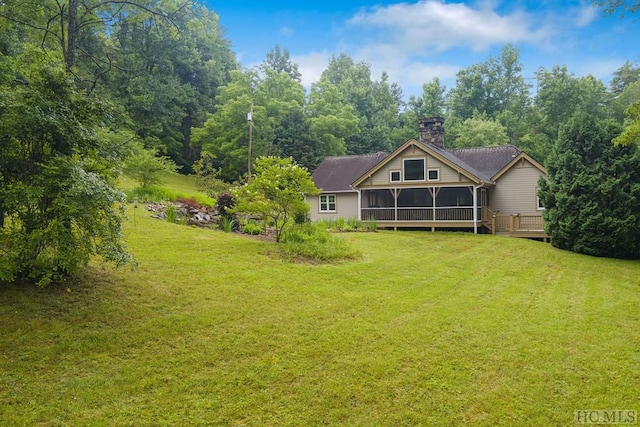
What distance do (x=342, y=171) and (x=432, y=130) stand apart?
6325mm

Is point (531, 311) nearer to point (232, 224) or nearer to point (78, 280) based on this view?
point (78, 280)

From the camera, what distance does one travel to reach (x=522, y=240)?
701 inches

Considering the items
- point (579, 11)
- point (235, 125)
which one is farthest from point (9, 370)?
point (235, 125)

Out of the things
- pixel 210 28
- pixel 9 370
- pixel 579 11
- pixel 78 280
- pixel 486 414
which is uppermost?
pixel 579 11

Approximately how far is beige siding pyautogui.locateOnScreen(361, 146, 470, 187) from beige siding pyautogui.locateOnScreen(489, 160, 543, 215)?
2.94m

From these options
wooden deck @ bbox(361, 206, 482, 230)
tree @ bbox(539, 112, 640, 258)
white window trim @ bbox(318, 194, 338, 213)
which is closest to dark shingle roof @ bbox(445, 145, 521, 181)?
wooden deck @ bbox(361, 206, 482, 230)

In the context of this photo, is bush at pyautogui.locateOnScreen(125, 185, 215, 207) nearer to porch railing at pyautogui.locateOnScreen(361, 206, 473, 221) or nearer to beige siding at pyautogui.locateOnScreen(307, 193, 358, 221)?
beige siding at pyautogui.locateOnScreen(307, 193, 358, 221)

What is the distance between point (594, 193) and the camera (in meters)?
15.7

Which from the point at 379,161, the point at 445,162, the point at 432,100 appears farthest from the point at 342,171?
the point at 432,100

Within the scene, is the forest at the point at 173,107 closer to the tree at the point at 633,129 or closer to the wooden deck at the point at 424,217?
the tree at the point at 633,129

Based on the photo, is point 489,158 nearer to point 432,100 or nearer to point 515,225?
point 515,225

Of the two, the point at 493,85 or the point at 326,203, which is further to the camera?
the point at 493,85

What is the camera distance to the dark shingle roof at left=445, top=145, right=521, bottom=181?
23859 millimetres

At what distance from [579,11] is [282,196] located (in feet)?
39.8
